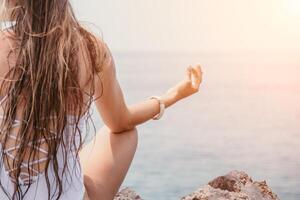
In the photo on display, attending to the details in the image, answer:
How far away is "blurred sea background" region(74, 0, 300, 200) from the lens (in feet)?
7.57

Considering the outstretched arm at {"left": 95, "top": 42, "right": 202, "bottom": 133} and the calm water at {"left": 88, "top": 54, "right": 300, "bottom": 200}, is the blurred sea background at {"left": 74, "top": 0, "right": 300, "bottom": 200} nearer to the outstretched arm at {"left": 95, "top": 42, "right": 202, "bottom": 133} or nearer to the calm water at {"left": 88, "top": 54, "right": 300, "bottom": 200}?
the calm water at {"left": 88, "top": 54, "right": 300, "bottom": 200}

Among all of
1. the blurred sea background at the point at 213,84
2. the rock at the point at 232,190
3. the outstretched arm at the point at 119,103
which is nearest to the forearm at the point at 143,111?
the outstretched arm at the point at 119,103

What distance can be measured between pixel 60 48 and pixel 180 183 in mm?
1348

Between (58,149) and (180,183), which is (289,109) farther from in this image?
(58,149)

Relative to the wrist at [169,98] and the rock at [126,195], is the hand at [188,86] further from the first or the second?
the rock at [126,195]

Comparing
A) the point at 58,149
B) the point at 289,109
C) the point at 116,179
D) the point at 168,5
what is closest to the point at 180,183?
the point at 289,109

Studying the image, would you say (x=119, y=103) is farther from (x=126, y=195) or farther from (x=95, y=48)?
(x=126, y=195)

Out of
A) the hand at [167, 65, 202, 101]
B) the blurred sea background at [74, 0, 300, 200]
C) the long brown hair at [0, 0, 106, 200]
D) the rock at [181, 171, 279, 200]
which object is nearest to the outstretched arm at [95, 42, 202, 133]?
the hand at [167, 65, 202, 101]

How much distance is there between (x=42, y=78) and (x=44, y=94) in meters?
0.03

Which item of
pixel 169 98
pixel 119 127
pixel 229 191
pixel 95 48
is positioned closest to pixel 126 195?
pixel 229 191

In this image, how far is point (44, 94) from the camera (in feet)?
3.61

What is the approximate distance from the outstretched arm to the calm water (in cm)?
65

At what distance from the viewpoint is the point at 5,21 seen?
1111 mm

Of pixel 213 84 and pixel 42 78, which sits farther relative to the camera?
pixel 213 84
